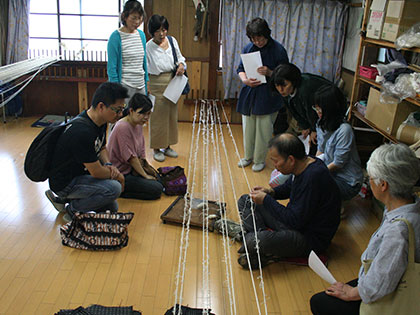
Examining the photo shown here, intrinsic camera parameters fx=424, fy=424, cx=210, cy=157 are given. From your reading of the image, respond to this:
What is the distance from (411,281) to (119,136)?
234cm

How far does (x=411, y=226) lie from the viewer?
1.53 metres

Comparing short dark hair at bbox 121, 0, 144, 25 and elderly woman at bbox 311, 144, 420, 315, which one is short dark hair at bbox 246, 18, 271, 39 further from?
elderly woman at bbox 311, 144, 420, 315

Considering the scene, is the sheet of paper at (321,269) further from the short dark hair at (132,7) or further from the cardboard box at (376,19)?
the short dark hair at (132,7)

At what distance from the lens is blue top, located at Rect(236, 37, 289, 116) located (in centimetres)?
380

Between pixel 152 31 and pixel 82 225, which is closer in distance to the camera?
pixel 82 225

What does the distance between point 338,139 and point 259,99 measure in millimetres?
1138

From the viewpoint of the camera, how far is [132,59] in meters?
3.79

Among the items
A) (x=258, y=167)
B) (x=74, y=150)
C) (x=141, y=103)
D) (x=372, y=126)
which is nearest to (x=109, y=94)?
(x=74, y=150)

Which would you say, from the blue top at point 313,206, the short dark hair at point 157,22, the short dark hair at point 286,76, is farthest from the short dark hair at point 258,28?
the blue top at point 313,206

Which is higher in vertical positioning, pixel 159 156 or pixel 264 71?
pixel 264 71

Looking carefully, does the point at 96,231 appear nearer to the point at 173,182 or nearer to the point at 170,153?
the point at 173,182

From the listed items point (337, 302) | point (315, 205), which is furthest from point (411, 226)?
point (315, 205)

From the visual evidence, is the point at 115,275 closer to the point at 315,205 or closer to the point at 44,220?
the point at 44,220

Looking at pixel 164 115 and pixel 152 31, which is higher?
pixel 152 31
